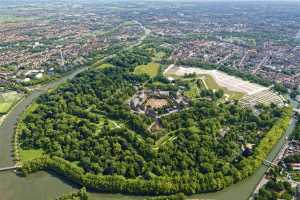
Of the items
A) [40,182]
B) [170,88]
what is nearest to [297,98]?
[170,88]

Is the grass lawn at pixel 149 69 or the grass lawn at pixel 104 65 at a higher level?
the grass lawn at pixel 104 65

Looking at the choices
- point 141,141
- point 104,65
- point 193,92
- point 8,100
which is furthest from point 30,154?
point 104,65

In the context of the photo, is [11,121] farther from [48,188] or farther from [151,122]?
[151,122]

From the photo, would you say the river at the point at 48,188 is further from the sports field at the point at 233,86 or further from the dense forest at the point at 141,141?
the sports field at the point at 233,86

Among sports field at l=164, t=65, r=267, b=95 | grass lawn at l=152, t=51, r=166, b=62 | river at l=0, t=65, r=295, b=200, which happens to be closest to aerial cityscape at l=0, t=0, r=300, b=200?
river at l=0, t=65, r=295, b=200

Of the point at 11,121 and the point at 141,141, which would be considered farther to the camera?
the point at 11,121

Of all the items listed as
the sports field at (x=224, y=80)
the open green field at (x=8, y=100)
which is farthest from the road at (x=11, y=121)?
the sports field at (x=224, y=80)
